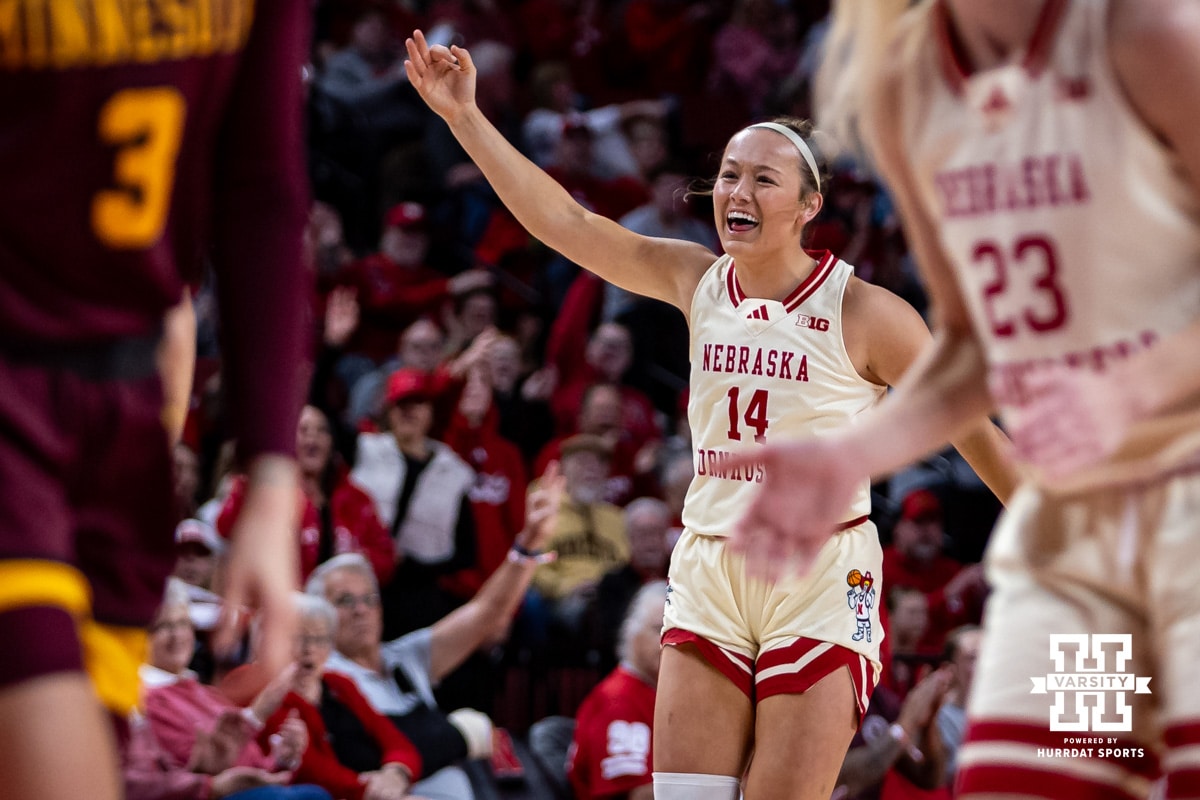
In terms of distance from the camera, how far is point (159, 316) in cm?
231

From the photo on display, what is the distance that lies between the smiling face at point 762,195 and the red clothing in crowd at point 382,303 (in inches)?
218

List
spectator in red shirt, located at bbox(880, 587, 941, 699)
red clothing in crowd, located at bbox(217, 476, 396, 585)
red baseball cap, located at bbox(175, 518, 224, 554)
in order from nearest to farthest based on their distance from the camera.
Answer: red baseball cap, located at bbox(175, 518, 224, 554) < red clothing in crowd, located at bbox(217, 476, 396, 585) < spectator in red shirt, located at bbox(880, 587, 941, 699)

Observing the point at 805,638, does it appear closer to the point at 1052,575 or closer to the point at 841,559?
the point at 841,559

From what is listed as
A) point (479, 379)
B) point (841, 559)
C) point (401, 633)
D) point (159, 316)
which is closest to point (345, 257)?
point (479, 379)

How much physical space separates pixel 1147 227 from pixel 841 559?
2.34m

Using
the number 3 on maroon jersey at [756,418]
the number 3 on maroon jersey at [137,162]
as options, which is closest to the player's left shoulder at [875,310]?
the number 3 on maroon jersey at [756,418]

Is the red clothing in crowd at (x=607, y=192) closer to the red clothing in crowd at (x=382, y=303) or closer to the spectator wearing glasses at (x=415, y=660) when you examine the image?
the red clothing in crowd at (x=382, y=303)

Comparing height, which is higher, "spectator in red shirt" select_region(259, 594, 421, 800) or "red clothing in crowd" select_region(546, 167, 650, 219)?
"red clothing in crowd" select_region(546, 167, 650, 219)

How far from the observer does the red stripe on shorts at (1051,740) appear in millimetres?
2270

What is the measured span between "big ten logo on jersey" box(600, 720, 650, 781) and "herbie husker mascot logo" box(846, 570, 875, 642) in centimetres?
220

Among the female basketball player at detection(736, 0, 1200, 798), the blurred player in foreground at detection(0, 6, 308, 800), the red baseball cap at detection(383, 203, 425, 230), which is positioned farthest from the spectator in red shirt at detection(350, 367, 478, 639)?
the female basketball player at detection(736, 0, 1200, 798)

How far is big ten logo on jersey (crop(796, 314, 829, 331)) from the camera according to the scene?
4598 mm

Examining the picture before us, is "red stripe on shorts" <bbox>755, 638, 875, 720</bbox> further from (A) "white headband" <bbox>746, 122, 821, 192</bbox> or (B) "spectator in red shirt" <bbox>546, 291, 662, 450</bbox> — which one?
(B) "spectator in red shirt" <bbox>546, 291, 662, 450</bbox>

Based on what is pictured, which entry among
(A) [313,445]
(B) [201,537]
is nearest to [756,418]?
(B) [201,537]
